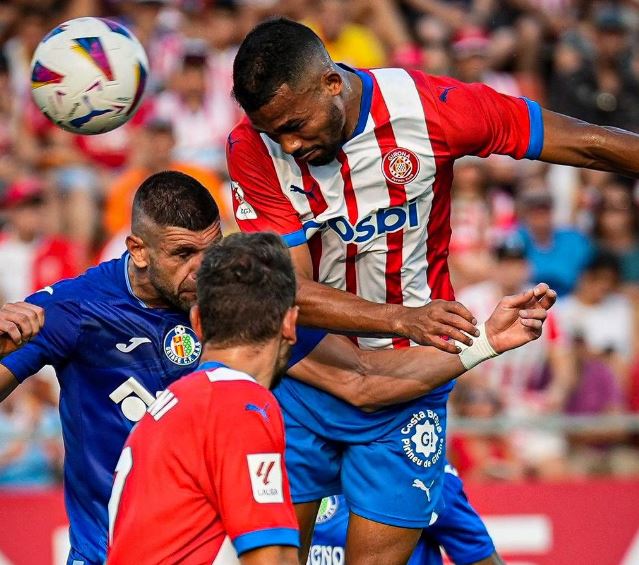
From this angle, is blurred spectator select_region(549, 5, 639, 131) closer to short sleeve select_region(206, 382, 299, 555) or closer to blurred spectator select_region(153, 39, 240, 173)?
blurred spectator select_region(153, 39, 240, 173)

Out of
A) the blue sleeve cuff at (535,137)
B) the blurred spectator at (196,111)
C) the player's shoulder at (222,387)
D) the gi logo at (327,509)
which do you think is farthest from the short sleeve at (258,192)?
the blurred spectator at (196,111)

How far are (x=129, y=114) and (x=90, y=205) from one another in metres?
4.31

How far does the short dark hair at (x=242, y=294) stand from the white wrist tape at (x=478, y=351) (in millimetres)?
1525

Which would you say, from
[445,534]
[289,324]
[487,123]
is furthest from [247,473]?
[445,534]

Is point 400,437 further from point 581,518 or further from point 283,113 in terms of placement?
point 581,518

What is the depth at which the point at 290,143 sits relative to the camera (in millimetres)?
4742

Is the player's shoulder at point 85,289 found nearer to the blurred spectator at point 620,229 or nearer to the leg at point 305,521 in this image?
the leg at point 305,521

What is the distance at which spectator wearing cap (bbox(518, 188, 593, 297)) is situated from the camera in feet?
31.0

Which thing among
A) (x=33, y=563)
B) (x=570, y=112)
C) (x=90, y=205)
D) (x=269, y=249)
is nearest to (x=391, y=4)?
(x=570, y=112)

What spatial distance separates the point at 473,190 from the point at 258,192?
4.97 m

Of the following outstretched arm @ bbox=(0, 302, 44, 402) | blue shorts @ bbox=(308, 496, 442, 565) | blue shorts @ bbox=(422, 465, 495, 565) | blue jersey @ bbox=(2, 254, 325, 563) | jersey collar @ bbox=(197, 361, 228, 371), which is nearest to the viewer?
jersey collar @ bbox=(197, 361, 228, 371)

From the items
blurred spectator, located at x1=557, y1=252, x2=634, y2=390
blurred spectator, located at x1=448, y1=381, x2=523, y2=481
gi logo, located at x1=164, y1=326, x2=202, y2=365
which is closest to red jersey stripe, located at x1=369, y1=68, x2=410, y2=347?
gi logo, located at x1=164, y1=326, x2=202, y2=365

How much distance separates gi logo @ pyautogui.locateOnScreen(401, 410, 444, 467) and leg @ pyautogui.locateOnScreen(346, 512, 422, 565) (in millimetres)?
315

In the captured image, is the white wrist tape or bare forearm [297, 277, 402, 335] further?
the white wrist tape
